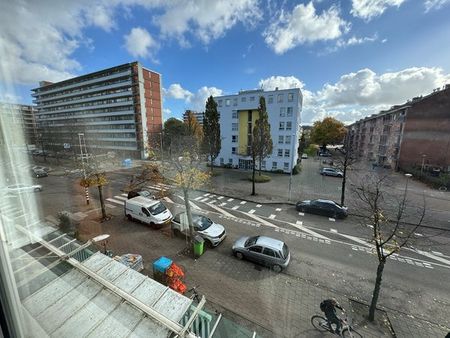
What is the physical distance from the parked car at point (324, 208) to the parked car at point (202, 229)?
571 cm

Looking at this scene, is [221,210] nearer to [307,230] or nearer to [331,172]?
[307,230]

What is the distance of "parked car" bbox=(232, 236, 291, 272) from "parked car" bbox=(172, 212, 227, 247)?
94 cm

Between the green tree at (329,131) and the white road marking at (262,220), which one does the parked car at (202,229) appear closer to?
the white road marking at (262,220)

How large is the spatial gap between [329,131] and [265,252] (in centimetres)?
4404

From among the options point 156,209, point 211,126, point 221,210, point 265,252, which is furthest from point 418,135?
point 156,209

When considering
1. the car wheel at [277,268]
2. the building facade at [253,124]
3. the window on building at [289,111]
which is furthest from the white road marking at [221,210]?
the window on building at [289,111]

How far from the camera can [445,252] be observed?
25.1 feet

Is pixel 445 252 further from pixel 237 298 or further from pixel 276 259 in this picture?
pixel 237 298

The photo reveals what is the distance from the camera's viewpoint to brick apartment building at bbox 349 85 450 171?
19.6m

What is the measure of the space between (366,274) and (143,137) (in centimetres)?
2960

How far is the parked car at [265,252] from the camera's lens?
20.7 feet

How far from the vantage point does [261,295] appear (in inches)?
210

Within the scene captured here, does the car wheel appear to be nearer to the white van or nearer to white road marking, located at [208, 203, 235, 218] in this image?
white road marking, located at [208, 203, 235, 218]

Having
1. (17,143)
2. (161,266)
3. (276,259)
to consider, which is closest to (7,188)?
(17,143)
